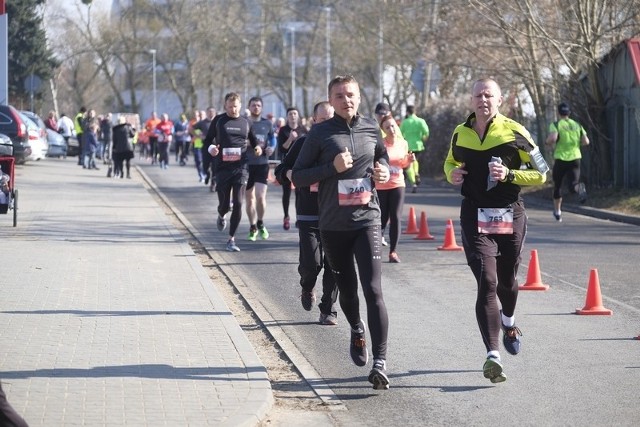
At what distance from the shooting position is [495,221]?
7.83 metres

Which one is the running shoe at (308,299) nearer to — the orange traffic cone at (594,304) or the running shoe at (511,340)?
the orange traffic cone at (594,304)

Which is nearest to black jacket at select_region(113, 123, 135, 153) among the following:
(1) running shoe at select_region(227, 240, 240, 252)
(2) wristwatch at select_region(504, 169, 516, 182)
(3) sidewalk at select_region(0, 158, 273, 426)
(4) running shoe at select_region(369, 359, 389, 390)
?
(3) sidewalk at select_region(0, 158, 273, 426)

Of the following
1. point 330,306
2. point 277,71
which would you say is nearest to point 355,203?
point 330,306

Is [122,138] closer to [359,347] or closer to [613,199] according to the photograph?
[613,199]

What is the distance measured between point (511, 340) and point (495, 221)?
878 mm

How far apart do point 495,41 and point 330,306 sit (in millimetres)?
19872

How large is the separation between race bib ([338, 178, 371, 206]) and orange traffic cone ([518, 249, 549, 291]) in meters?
4.75

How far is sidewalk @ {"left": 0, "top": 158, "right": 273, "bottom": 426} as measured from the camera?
6.78 meters

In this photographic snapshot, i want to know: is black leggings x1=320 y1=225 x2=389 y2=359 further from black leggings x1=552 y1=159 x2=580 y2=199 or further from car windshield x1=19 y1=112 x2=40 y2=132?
car windshield x1=19 y1=112 x2=40 y2=132

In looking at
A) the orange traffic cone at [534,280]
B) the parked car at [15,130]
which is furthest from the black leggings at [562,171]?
the parked car at [15,130]

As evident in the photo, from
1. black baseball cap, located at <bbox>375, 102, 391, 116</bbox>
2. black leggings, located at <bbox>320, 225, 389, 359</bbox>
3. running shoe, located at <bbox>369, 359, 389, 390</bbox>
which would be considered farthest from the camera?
black baseball cap, located at <bbox>375, 102, 391, 116</bbox>

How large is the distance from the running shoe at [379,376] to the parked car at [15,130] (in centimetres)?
2436

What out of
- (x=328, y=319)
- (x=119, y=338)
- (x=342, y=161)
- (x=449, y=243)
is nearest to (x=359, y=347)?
(x=342, y=161)

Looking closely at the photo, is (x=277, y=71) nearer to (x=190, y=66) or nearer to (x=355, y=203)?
(x=190, y=66)
